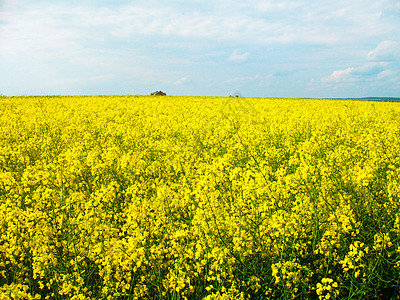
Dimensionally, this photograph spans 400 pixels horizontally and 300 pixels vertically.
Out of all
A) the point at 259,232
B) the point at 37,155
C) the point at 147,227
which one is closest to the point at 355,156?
the point at 259,232

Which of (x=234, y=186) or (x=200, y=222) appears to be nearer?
(x=200, y=222)

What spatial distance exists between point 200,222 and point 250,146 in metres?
4.65

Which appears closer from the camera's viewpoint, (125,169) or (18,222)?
(18,222)

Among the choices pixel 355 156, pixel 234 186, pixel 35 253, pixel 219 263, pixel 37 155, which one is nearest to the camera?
pixel 219 263

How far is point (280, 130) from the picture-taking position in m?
10.7

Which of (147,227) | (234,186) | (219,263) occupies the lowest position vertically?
(219,263)

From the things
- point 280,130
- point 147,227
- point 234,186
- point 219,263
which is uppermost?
point 280,130

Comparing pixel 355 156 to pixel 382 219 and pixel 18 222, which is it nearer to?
pixel 382 219

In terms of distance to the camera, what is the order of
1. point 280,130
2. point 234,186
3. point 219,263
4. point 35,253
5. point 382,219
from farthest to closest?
point 280,130
point 234,186
point 382,219
point 35,253
point 219,263

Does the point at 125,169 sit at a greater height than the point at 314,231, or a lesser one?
greater

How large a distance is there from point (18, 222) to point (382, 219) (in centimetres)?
509

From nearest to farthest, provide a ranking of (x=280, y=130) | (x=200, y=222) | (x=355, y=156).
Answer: (x=200, y=222) < (x=355, y=156) < (x=280, y=130)

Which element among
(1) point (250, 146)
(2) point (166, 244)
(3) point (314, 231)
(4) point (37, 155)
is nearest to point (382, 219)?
(3) point (314, 231)

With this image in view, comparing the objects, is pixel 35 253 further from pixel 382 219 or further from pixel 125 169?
pixel 382 219
